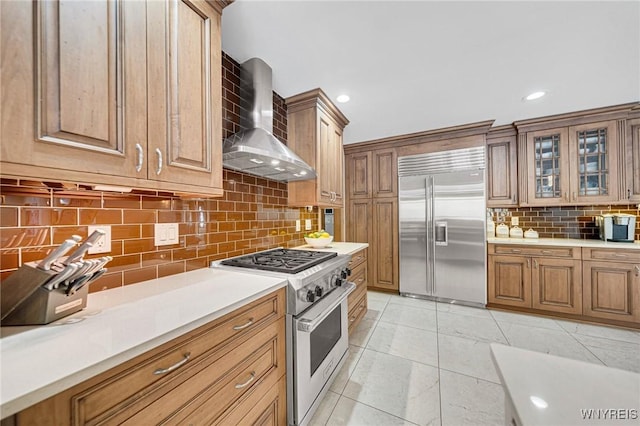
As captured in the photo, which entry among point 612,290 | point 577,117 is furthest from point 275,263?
point 577,117

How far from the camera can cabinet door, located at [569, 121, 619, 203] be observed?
103 inches

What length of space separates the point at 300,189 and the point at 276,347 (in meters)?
1.45

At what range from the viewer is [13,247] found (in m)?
0.82

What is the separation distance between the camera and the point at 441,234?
3176 mm

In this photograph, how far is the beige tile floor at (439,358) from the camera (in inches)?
57.1

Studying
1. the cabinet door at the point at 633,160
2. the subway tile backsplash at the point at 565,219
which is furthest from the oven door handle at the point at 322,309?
the cabinet door at the point at 633,160

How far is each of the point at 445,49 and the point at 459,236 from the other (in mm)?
2287

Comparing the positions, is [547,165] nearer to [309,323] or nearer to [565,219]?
[565,219]

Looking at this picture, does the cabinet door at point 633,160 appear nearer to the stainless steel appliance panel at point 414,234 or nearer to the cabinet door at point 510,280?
the cabinet door at point 510,280

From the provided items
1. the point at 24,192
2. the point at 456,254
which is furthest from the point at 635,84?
the point at 24,192

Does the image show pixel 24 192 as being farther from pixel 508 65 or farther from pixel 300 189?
pixel 508 65

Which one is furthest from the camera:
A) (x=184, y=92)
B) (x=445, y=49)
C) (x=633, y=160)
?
(x=633, y=160)

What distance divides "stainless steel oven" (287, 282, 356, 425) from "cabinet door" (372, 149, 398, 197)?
2.21m

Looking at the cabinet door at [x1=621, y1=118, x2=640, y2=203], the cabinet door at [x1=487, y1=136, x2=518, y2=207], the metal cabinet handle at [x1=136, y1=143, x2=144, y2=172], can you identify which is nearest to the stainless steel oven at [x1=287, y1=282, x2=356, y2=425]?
the metal cabinet handle at [x1=136, y1=143, x2=144, y2=172]
